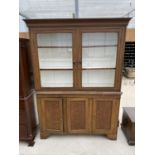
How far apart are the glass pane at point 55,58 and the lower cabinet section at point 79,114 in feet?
1.57

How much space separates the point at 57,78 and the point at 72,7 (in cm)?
220

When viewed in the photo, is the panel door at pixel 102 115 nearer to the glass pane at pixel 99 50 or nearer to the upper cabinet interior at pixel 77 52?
the upper cabinet interior at pixel 77 52

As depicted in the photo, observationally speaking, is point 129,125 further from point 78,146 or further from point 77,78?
point 77,78

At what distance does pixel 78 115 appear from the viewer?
2.22 metres

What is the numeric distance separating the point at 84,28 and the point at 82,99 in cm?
101

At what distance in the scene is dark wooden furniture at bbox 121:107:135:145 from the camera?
2.18 m

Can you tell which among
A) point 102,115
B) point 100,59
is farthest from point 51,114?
point 100,59

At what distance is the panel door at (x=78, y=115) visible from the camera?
2.18 metres

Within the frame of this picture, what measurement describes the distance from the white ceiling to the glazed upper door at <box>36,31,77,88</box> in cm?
160

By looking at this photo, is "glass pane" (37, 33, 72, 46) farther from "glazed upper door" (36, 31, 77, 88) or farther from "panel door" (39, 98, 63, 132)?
"panel door" (39, 98, 63, 132)

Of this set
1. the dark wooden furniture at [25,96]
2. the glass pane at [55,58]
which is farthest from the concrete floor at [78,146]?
the glass pane at [55,58]

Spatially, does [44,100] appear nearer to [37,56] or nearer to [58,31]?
[37,56]
